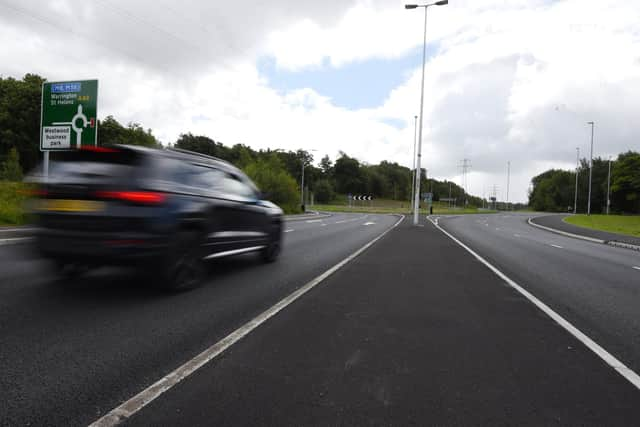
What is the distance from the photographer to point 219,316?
4.11 meters

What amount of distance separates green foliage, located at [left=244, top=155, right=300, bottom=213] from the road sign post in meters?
20.7

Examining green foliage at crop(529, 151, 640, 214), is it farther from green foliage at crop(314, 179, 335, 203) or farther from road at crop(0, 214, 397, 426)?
road at crop(0, 214, 397, 426)

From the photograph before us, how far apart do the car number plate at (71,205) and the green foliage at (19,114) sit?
54111mm

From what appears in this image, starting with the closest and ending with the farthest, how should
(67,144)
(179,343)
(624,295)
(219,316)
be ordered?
(179,343) → (219,316) → (624,295) → (67,144)

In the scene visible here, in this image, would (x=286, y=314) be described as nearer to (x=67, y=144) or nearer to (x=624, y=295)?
(x=624, y=295)

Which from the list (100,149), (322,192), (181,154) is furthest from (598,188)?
(100,149)

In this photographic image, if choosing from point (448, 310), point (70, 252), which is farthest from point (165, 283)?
point (448, 310)

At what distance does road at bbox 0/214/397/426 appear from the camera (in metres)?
2.37

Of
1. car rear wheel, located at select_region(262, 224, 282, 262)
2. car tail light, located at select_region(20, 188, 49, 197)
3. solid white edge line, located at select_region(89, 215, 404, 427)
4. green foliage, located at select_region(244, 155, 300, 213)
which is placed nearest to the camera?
solid white edge line, located at select_region(89, 215, 404, 427)

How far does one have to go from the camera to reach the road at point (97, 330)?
2.37m

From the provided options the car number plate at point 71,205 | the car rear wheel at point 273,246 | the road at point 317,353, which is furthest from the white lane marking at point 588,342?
the car number plate at point 71,205

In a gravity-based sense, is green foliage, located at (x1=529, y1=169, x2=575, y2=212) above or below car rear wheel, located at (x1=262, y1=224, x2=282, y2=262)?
above

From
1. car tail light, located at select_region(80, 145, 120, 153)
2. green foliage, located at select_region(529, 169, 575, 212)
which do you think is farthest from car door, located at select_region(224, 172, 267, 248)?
green foliage, located at select_region(529, 169, 575, 212)

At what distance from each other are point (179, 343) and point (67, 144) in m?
14.6
